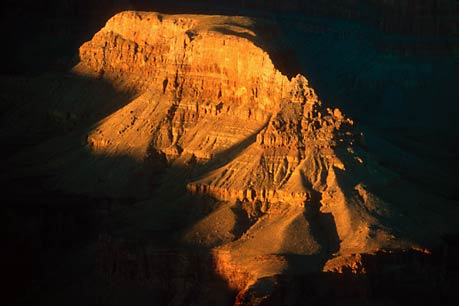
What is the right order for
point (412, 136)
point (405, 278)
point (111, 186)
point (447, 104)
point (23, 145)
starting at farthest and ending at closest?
1. point (447, 104)
2. point (412, 136)
3. point (23, 145)
4. point (111, 186)
5. point (405, 278)

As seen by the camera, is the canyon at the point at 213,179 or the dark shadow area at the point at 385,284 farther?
the canyon at the point at 213,179

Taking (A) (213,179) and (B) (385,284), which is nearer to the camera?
(B) (385,284)

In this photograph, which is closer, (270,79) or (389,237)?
(389,237)

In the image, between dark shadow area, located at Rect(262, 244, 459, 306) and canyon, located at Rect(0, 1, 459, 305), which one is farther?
canyon, located at Rect(0, 1, 459, 305)

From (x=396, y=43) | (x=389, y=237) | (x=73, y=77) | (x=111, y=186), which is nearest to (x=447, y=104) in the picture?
(x=396, y=43)

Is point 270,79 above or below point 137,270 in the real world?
above

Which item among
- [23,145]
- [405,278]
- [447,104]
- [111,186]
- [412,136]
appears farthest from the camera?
[447,104]

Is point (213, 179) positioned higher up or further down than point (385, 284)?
higher up

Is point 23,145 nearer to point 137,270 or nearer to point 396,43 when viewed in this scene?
point 137,270
